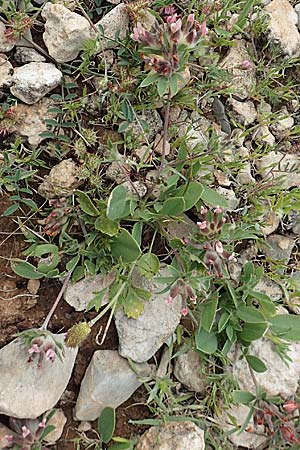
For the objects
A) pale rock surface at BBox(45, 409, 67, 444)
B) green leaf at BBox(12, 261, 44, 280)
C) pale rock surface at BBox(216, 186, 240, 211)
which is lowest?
pale rock surface at BBox(45, 409, 67, 444)

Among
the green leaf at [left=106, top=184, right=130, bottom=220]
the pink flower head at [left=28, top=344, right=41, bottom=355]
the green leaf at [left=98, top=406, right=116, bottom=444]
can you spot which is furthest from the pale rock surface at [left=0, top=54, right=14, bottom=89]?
the green leaf at [left=98, top=406, right=116, bottom=444]

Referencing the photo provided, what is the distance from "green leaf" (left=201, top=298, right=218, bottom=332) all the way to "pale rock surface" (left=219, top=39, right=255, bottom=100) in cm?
139

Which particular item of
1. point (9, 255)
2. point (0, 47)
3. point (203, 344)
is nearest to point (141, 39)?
point (0, 47)

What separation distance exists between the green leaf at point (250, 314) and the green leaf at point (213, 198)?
1.95 feet

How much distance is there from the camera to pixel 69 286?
11.1 ft

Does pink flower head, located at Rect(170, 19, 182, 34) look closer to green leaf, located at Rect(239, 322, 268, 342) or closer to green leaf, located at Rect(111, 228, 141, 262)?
green leaf, located at Rect(111, 228, 141, 262)

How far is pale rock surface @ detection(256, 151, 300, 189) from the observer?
3.71m

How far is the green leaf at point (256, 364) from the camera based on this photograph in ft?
10.8

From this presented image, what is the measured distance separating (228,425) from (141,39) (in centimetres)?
225

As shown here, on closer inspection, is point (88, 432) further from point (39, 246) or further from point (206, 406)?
point (39, 246)

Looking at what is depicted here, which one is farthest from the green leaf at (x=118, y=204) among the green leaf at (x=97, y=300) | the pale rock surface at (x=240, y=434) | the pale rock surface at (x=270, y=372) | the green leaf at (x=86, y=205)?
the pale rock surface at (x=240, y=434)

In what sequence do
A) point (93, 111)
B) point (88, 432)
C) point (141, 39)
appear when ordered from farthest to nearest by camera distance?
1. point (93, 111)
2. point (88, 432)
3. point (141, 39)

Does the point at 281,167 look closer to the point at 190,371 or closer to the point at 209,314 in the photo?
the point at 209,314

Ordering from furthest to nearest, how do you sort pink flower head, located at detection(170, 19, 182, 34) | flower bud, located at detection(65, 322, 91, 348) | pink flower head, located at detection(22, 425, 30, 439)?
1. flower bud, located at detection(65, 322, 91, 348)
2. pink flower head, located at detection(22, 425, 30, 439)
3. pink flower head, located at detection(170, 19, 182, 34)
